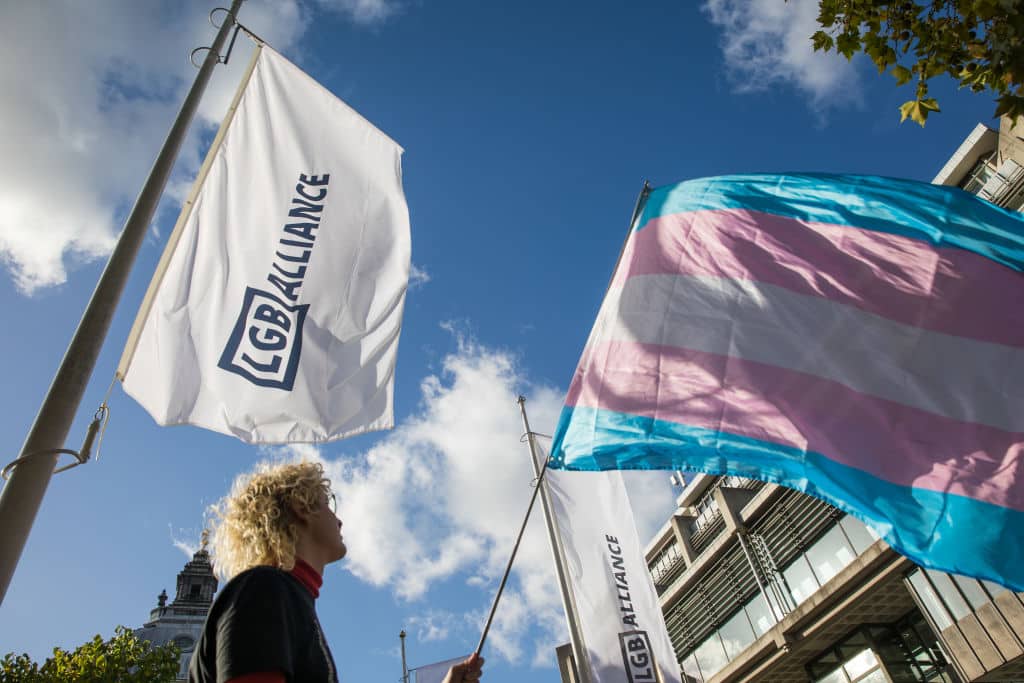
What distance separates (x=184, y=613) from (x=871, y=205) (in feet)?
259

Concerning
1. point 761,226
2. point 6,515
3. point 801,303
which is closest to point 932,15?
point 761,226

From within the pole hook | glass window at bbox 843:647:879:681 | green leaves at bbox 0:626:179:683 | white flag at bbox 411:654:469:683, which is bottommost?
the pole hook

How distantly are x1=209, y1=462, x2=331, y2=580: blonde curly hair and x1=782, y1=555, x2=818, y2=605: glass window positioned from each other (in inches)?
817

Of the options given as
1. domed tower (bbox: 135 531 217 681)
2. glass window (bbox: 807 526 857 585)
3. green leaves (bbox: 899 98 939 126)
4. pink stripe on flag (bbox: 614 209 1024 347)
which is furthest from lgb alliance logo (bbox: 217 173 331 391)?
domed tower (bbox: 135 531 217 681)

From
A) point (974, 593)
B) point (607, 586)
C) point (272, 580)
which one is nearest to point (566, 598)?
point (607, 586)

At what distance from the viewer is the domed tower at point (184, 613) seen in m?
66.9

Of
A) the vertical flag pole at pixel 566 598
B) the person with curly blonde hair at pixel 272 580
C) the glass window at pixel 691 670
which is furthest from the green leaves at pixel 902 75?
the glass window at pixel 691 670

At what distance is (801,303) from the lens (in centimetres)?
534

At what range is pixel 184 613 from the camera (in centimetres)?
6975

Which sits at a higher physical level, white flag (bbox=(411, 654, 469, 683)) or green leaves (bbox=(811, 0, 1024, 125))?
white flag (bbox=(411, 654, 469, 683))

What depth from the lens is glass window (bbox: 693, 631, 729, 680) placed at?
2332cm

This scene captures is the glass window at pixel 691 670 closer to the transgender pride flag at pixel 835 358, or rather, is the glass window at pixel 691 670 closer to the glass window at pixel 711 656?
the glass window at pixel 711 656

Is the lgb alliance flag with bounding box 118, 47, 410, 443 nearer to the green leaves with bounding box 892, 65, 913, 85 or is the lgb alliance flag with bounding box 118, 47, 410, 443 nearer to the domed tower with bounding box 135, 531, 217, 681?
the green leaves with bounding box 892, 65, 913, 85

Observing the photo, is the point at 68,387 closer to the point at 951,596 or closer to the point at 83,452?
the point at 83,452
